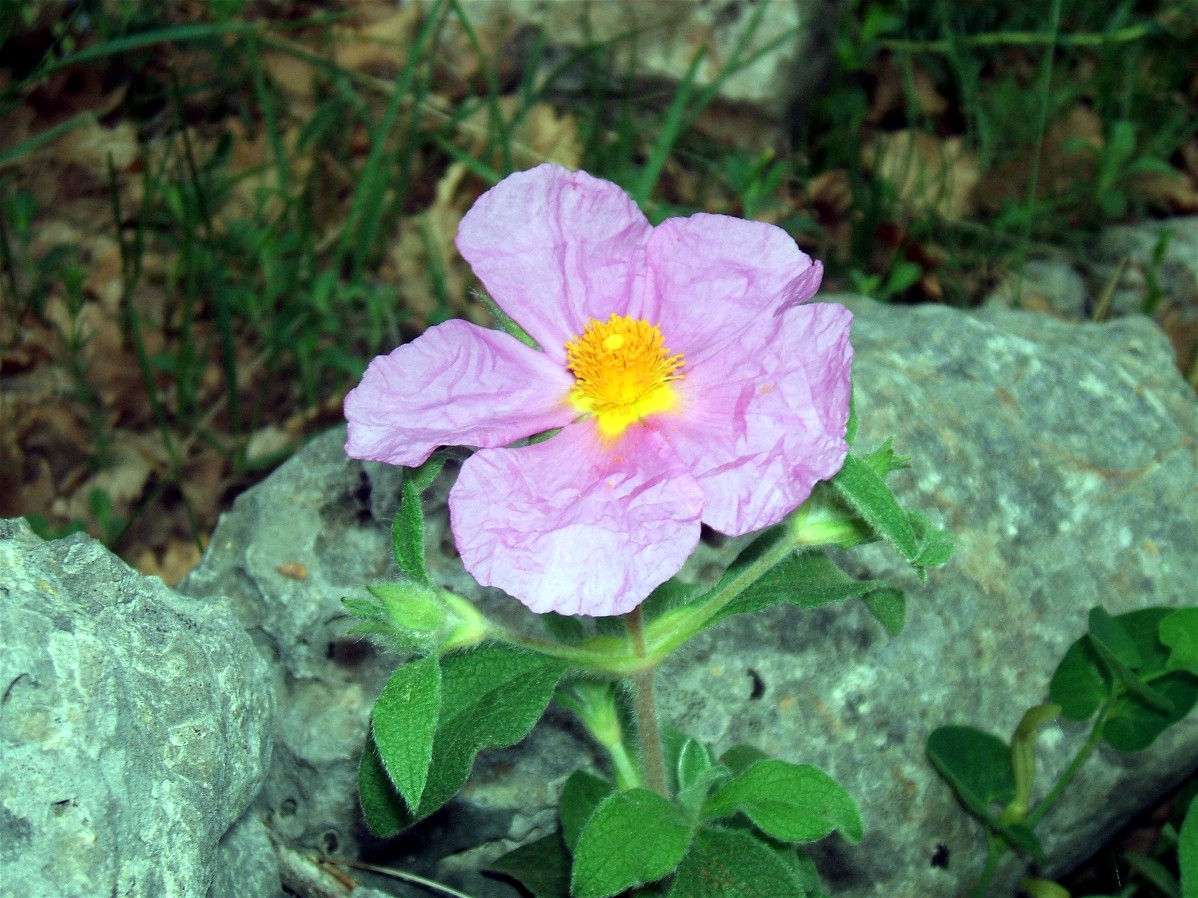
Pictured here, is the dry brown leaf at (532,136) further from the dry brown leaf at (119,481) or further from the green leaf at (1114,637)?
the green leaf at (1114,637)

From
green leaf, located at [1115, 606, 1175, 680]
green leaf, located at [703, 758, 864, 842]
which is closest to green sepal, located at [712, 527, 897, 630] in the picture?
green leaf, located at [703, 758, 864, 842]

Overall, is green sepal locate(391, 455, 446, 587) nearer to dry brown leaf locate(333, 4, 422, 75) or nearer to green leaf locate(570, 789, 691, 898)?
green leaf locate(570, 789, 691, 898)

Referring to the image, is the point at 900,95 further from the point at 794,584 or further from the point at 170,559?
the point at 794,584

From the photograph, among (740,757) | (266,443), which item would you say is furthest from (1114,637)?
(266,443)

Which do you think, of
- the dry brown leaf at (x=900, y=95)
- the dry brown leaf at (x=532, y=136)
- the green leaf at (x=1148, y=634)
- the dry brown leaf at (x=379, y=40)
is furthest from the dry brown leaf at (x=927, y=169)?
the green leaf at (x=1148, y=634)

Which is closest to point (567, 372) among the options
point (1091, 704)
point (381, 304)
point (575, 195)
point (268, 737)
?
point (575, 195)

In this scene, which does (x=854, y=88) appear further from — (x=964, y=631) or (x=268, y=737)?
(x=268, y=737)
